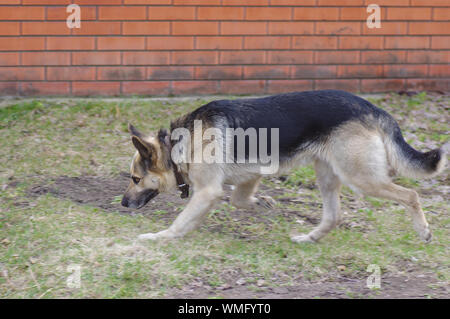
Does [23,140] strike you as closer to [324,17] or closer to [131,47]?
[131,47]

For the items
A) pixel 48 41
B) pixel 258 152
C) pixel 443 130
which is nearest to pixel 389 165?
pixel 258 152

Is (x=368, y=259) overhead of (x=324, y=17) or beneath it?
beneath

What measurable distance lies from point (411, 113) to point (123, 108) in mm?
3671

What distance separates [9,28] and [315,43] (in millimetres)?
3908

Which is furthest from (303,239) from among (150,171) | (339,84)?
(339,84)

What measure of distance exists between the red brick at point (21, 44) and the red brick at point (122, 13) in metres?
0.83

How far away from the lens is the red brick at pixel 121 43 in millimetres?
7824

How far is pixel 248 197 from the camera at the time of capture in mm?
5590

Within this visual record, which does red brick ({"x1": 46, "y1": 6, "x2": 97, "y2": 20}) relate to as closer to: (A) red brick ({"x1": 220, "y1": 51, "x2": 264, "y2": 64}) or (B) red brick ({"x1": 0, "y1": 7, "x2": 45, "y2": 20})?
(B) red brick ({"x1": 0, "y1": 7, "x2": 45, "y2": 20})

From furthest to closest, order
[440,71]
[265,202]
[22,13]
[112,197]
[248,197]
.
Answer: [440,71] → [22,13] → [112,197] → [265,202] → [248,197]

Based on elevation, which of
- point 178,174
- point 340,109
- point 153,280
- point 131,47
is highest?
point 131,47

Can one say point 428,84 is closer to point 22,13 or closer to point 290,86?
point 290,86

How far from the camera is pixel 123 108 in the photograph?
25.3 ft

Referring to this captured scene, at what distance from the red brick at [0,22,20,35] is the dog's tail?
16.2 ft
